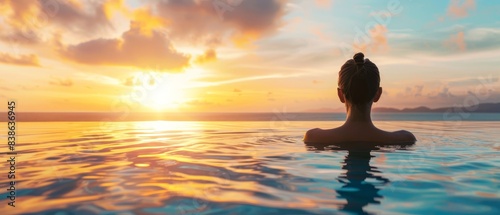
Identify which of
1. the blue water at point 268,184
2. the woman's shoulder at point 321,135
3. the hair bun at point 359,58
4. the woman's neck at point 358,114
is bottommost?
the blue water at point 268,184

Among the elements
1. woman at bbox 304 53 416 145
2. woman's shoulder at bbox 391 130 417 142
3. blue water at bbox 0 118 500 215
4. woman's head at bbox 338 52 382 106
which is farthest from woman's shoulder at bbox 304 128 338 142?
woman's shoulder at bbox 391 130 417 142

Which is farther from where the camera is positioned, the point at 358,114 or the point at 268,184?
the point at 358,114

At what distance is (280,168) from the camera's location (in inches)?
213

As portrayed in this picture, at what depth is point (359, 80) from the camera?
6.44 meters

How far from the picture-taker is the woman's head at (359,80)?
6426mm

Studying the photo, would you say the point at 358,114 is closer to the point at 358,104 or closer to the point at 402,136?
the point at 358,104

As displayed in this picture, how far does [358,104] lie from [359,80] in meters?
0.60

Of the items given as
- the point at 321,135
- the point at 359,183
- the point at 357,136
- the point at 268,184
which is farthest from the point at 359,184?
the point at 321,135

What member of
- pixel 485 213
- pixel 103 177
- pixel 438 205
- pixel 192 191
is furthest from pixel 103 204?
pixel 485 213

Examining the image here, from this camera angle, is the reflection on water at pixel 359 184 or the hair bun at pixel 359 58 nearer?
the reflection on water at pixel 359 184

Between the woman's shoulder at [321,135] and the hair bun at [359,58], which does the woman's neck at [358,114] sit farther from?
the hair bun at [359,58]

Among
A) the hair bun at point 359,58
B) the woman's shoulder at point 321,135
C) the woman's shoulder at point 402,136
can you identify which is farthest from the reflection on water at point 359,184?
the woman's shoulder at point 402,136

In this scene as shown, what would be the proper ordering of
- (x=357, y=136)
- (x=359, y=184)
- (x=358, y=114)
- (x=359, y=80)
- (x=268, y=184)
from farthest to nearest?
1. (x=357, y=136)
2. (x=358, y=114)
3. (x=359, y=80)
4. (x=268, y=184)
5. (x=359, y=184)

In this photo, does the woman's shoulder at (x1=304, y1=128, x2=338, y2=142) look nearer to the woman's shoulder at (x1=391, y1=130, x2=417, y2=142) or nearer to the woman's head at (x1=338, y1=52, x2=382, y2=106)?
the woman's head at (x1=338, y1=52, x2=382, y2=106)
